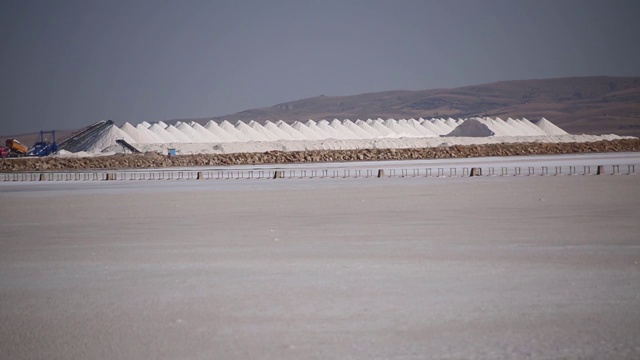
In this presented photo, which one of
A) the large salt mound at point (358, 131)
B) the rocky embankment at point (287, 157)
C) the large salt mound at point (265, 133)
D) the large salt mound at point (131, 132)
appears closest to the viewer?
the rocky embankment at point (287, 157)

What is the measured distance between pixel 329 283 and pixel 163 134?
99601 mm

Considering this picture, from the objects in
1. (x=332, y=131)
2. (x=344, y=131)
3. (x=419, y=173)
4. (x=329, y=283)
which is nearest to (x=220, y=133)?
(x=332, y=131)

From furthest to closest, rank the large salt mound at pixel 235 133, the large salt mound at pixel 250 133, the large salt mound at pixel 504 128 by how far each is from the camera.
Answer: the large salt mound at pixel 504 128, the large salt mound at pixel 250 133, the large salt mound at pixel 235 133

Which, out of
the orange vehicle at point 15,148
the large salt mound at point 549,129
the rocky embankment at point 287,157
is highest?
the large salt mound at point 549,129

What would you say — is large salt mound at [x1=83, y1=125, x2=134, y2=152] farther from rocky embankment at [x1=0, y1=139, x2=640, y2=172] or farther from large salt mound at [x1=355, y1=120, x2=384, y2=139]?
large salt mound at [x1=355, y1=120, x2=384, y2=139]

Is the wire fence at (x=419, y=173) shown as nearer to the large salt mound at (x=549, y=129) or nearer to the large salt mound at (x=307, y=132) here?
the large salt mound at (x=307, y=132)

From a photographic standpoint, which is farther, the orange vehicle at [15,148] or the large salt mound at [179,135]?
the large salt mound at [179,135]

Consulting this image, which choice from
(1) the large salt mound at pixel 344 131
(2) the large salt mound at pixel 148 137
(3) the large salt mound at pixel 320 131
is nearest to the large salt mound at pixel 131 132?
(2) the large salt mound at pixel 148 137

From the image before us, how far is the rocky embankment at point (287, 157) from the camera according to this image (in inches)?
2623

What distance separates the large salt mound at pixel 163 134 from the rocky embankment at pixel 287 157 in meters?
32.2

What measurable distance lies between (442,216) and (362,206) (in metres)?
3.93

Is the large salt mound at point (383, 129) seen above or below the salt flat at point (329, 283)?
above

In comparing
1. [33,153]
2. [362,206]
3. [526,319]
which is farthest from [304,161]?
[526,319]

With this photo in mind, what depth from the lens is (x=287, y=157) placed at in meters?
69.0
